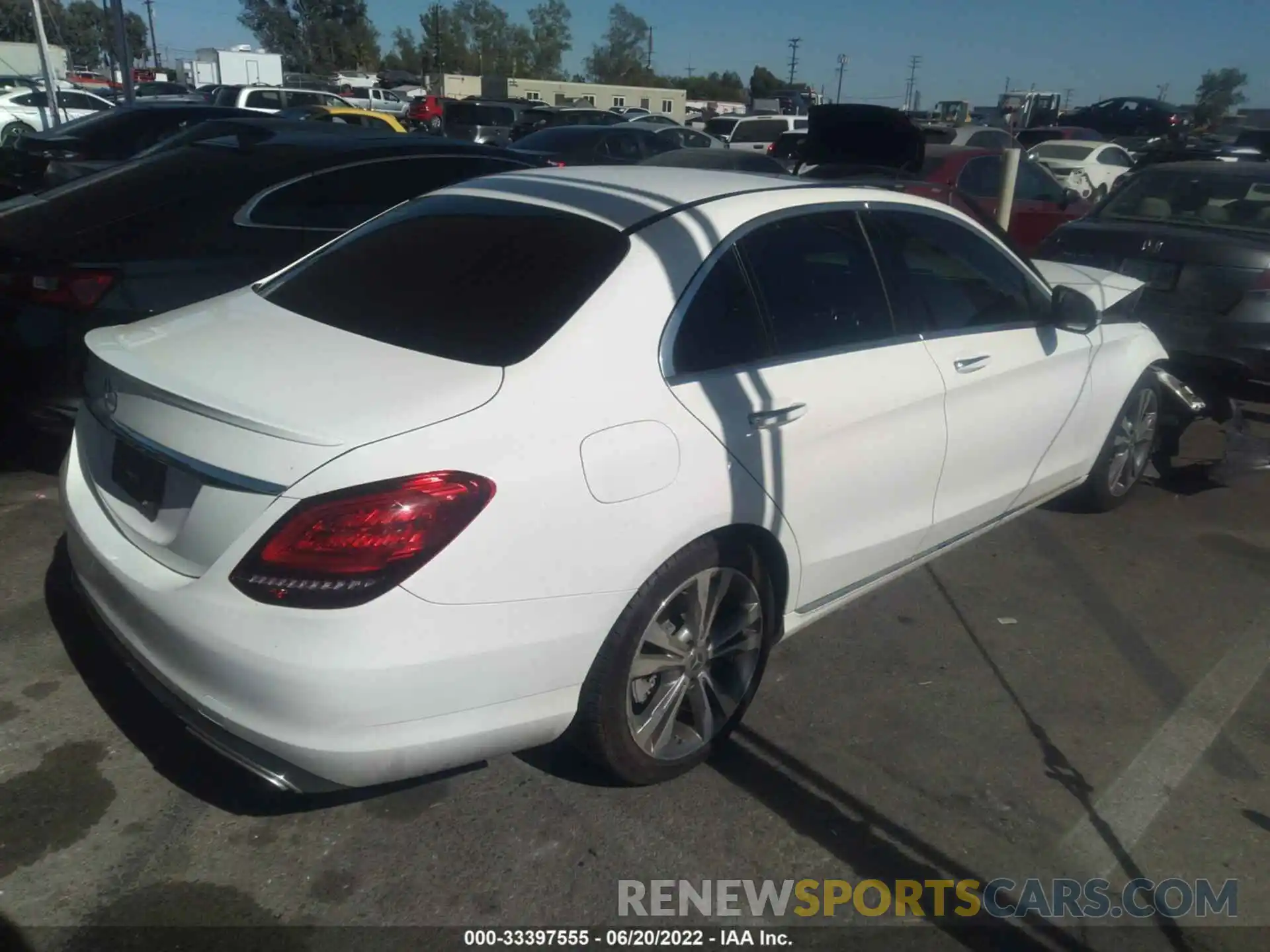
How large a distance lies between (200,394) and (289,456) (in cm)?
41

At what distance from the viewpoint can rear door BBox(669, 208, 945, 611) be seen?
9.43ft

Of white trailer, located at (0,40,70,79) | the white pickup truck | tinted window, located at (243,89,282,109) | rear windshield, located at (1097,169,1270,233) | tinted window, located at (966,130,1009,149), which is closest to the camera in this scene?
rear windshield, located at (1097,169,1270,233)

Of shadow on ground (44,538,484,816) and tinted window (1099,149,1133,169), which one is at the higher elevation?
tinted window (1099,149,1133,169)

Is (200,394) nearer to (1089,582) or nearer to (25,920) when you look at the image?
(25,920)

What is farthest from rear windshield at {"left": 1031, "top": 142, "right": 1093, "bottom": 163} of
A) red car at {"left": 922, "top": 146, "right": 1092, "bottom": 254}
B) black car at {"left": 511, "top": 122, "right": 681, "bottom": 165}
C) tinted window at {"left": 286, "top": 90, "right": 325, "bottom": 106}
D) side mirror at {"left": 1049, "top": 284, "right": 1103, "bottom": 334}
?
tinted window at {"left": 286, "top": 90, "right": 325, "bottom": 106}

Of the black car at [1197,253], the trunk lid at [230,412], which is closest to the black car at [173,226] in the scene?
the trunk lid at [230,412]

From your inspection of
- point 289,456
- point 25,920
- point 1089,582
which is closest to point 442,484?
point 289,456

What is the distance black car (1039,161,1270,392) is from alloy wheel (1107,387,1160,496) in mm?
1046

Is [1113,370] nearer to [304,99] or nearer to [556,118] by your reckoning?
[556,118]

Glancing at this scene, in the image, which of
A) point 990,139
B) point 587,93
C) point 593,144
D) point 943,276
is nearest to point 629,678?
point 943,276

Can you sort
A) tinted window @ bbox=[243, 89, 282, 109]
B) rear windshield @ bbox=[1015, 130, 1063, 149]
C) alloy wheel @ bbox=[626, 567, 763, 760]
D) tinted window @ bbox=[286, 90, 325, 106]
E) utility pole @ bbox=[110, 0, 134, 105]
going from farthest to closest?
tinted window @ bbox=[286, 90, 325, 106] → rear windshield @ bbox=[1015, 130, 1063, 149] → tinted window @ bbox=[243, 89, 282, 109] → utility pole @ bbox=[110, 0, 134, 105] → alloy wheel @ bbox=[626, 567, 763, 760]

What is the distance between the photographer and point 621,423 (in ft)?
8.38

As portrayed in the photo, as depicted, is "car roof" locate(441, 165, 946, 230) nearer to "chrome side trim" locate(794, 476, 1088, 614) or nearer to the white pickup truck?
"chrome side trim" locate(794, 476, 1088, 614)

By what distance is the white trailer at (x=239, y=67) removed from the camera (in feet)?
149
